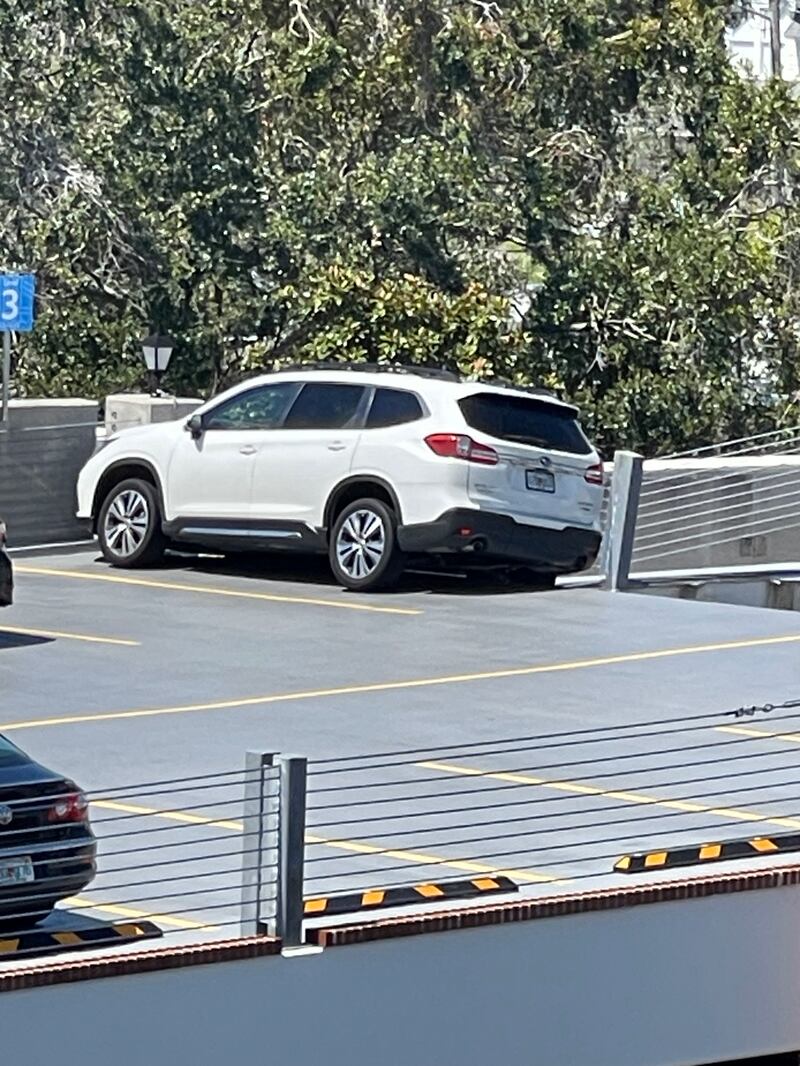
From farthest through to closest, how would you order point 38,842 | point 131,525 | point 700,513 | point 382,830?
1. point 700,513
2. point 131,525
3. point 382,830
4. point 38,842

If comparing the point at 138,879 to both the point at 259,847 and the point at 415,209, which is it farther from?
the point at 415,209

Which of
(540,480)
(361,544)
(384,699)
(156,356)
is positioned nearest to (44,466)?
(361,544)

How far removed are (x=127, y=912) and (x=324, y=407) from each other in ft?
33.2

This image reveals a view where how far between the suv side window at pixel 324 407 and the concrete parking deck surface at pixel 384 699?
4.27ft

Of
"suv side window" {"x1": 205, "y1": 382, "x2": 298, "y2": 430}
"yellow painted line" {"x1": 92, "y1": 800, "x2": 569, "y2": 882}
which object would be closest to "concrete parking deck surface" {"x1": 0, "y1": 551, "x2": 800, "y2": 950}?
"yellow painted line" {"x1": 92, "y1": 800, "x2": 569, "y2": 882}

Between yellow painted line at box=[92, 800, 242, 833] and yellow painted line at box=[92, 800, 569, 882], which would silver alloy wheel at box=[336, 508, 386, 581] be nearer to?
yellow painted line at box=[92, 800, 242, 833]

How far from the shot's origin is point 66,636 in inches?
726

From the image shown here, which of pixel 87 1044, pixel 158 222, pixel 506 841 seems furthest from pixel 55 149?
pixel 87 1044

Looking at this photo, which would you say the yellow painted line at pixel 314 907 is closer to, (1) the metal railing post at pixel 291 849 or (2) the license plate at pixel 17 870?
(1) the metal railing post at pixel 291 849

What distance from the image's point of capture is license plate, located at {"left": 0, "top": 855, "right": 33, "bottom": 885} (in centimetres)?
968

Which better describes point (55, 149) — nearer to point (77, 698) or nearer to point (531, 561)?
point (531, 561)

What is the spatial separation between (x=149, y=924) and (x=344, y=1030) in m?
0.88

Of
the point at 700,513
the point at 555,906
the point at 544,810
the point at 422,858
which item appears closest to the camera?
the point at 555,906

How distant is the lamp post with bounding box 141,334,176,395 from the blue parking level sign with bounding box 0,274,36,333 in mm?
6216
